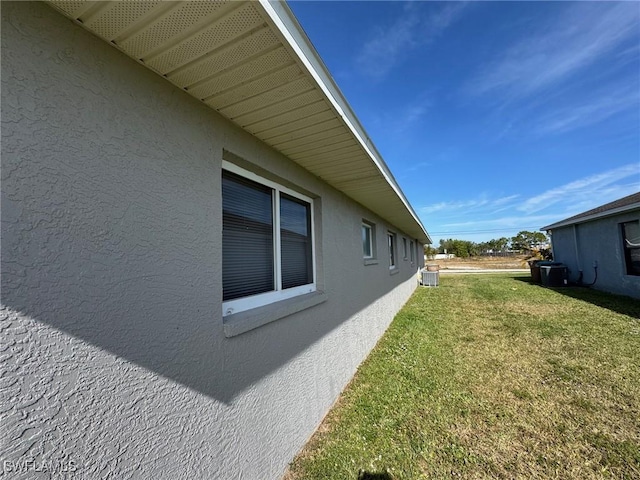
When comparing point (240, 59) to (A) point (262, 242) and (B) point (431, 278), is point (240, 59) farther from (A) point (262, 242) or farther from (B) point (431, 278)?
(B) point (431, 278)

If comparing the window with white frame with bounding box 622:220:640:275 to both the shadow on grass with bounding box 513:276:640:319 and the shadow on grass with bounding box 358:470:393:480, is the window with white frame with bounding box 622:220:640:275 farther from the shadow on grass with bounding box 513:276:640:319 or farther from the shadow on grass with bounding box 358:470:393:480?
the shadow on grass with bounding box 358:470:393:480

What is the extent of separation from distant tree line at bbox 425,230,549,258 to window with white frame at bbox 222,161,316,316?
185 feet

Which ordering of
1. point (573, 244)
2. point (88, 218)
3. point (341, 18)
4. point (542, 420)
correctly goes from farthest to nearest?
point (573, 244) < point (341, 18) < point (542, 420) < point (88, 218)

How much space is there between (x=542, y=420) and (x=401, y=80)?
30.0 ft

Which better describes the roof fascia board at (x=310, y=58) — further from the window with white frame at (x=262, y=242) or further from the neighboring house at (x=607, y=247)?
the neighboring house at (x=607, y=247)

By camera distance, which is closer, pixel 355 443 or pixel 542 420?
pixel 355 443

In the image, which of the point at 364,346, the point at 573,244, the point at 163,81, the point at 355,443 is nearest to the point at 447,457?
the point at 355,443

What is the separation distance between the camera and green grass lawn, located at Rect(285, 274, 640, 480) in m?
2.35

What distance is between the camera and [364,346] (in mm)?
4770

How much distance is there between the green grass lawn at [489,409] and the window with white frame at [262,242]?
5.22 ft

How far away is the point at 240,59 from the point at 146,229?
0.96 metres

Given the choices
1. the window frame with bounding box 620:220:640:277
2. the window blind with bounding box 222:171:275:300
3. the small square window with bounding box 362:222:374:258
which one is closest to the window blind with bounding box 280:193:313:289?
the window blind with bounding box 222:171:275:300

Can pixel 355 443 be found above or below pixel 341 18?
below

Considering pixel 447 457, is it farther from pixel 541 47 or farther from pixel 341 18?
pixel 541 47
